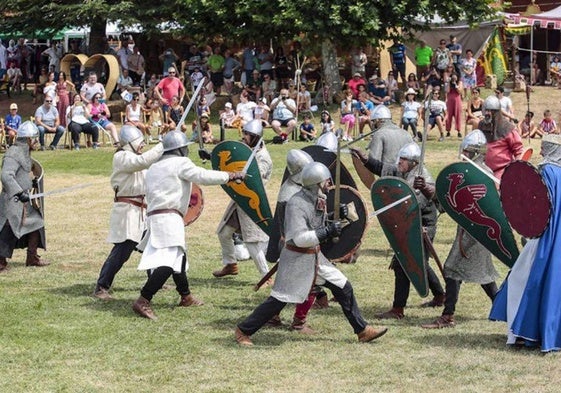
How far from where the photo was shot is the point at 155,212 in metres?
9.55

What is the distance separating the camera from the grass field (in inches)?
304

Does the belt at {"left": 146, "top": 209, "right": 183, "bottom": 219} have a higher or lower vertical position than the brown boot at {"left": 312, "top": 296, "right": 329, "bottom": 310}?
higher

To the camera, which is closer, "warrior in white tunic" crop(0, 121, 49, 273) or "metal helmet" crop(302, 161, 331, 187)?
"metal helmet" crop(302, 161, 331, 187)

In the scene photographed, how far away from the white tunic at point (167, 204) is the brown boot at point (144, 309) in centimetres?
32

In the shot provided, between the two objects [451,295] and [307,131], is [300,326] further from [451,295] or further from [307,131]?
[307,131]

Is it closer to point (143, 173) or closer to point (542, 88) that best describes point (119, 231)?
point (143, 173)

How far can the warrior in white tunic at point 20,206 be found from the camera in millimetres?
11578

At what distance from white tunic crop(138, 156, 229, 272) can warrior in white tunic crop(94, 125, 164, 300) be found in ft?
2.28

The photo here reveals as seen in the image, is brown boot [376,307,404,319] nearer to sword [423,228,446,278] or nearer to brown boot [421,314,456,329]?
brown boot [421,314,456,329]

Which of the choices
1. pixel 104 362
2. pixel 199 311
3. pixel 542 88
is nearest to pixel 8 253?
pixel 199 311

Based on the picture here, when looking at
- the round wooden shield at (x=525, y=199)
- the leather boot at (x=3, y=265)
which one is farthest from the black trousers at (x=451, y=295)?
the leather boot at (x=3, y=265)

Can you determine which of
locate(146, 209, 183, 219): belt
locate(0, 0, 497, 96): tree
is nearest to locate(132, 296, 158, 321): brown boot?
locate(146, 209, 183, 219): belt

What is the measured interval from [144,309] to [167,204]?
34.8 inches

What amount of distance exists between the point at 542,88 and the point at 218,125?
9412 millimetres
